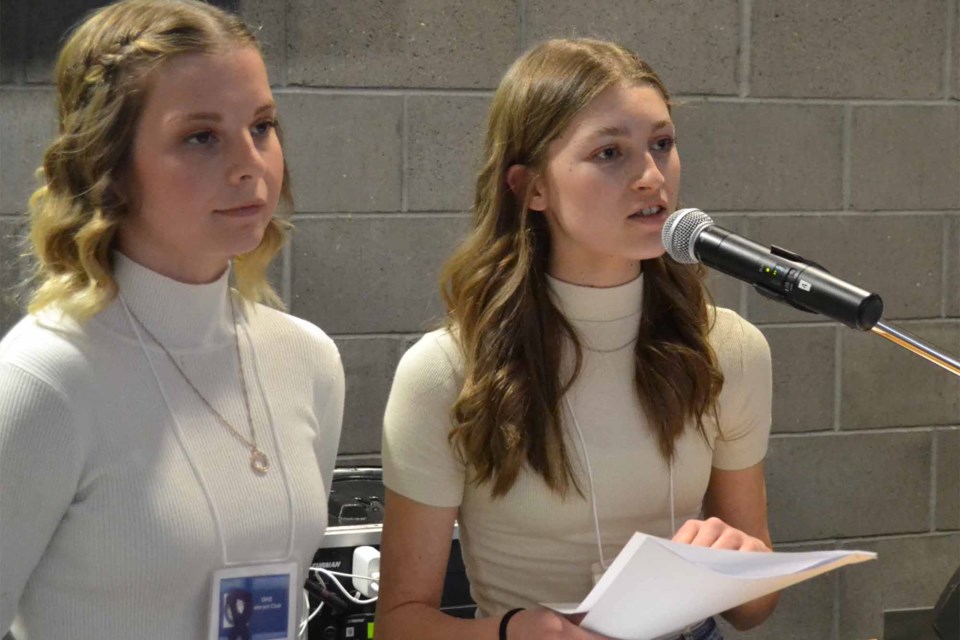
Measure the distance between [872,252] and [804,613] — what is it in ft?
2.80

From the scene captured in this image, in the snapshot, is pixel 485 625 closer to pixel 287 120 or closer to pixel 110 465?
pixel 110 465

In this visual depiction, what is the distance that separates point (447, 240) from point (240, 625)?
4.07ft

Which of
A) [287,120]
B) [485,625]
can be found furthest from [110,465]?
[287,120]

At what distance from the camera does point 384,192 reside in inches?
96.3

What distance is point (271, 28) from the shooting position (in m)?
2.35

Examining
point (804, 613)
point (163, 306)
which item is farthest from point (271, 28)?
point (804, 613)

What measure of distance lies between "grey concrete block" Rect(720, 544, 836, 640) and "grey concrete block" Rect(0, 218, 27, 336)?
1702 mm

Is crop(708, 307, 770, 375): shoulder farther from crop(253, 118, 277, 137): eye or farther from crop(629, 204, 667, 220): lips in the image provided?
crop(253, 118, 277, 137): eye

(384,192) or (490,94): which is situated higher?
(490,94)

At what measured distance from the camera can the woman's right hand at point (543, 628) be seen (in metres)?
1.35

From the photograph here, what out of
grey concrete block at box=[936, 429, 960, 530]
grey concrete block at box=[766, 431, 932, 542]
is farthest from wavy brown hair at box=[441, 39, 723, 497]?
grey concrete block at box=[936, 429, 960, 530]

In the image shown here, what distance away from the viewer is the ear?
167 centimetres

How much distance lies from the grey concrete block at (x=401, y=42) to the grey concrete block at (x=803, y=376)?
889 millimetres

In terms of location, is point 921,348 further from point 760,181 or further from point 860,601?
point 860,601
